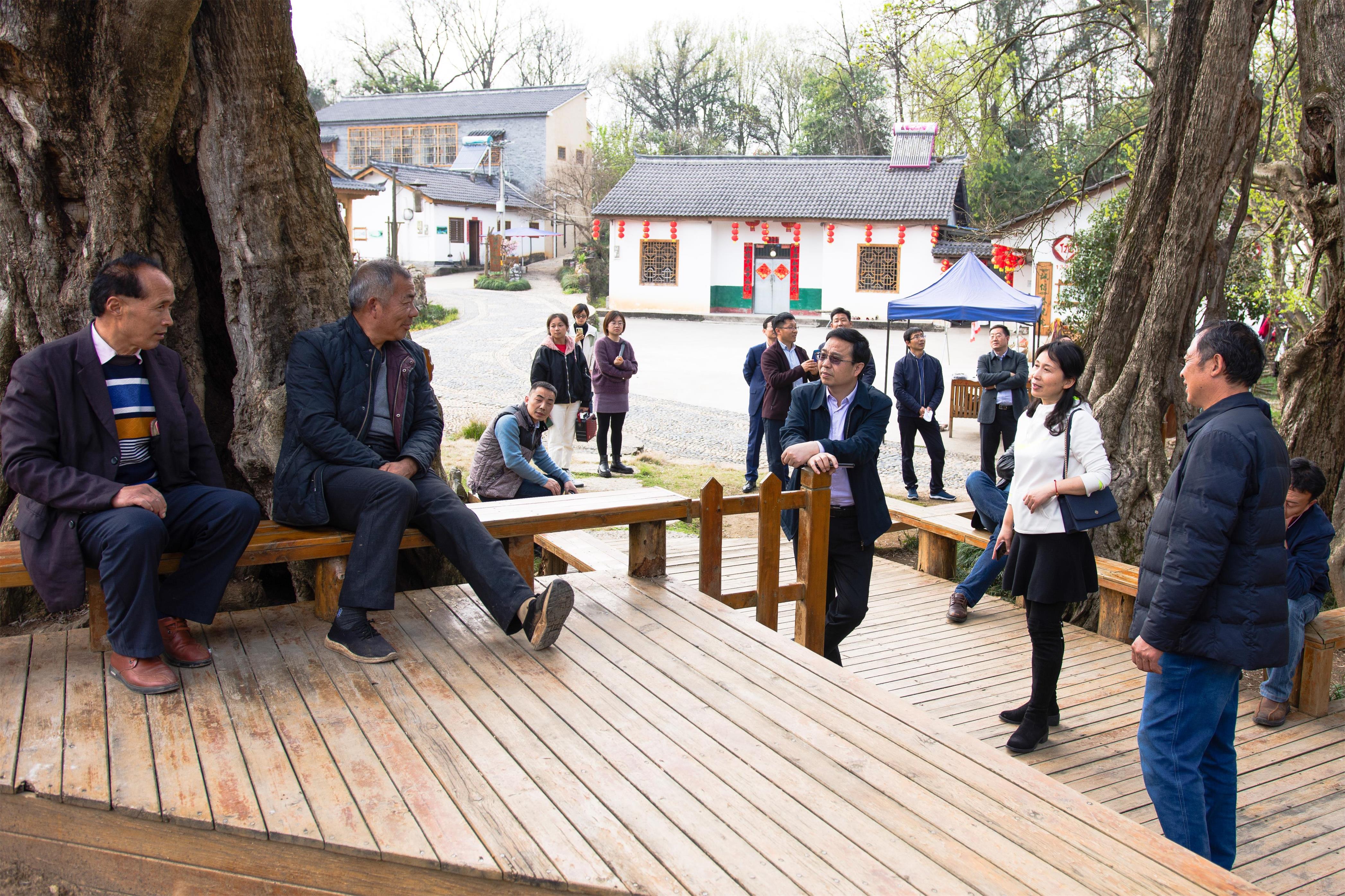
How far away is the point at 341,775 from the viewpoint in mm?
2773

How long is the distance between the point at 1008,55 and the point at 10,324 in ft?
45.0

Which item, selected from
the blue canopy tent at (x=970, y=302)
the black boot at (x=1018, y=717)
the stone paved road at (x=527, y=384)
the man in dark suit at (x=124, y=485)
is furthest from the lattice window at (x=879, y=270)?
the man in dark suit at (x=124, y=485)

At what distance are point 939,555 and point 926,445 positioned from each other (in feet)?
10.9

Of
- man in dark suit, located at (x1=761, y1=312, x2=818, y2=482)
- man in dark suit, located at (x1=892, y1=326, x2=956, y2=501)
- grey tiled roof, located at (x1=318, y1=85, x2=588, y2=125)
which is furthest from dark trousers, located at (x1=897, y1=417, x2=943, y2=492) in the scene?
grey tiled roof, located at (x1=318, y1=85, x2=588, y2=125)

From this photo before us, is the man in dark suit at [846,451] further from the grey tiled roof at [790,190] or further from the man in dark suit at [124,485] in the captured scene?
the grey tiled roof at [790,190]

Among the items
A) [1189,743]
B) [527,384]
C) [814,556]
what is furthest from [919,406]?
[527,384]

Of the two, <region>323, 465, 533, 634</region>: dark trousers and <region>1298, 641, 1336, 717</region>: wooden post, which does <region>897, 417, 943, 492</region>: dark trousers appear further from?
<region>323, 465, 533, 634</region>: dark trousers

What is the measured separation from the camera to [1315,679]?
15.5 ft

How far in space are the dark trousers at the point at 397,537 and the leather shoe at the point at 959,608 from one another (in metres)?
3.09

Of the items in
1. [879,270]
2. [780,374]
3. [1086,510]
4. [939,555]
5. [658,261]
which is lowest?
[939,555]

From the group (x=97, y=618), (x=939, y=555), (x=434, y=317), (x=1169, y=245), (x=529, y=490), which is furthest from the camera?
(x=434, y=317)

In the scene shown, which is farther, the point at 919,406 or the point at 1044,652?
the point at 919,406

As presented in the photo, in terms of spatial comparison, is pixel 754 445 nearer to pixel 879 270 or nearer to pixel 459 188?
pixel 879 270

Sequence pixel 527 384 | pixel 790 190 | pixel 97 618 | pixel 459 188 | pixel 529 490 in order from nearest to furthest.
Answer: pixel 97 618 < pixel 529 490 < pixel 527 384 < pixel 790 190 < pixel 459 188
